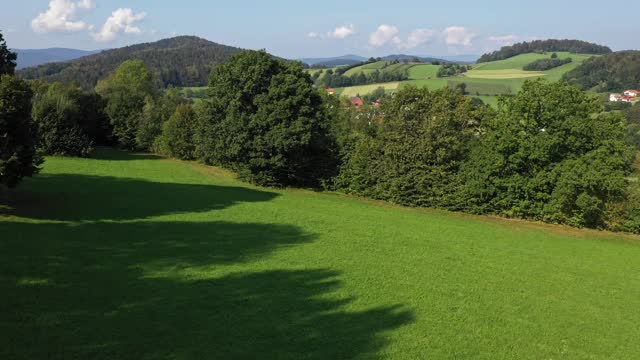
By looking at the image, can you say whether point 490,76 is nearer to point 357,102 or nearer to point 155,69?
point 357,102

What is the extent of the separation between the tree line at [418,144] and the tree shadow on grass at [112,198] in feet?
7.37

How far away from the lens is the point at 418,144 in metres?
31.1

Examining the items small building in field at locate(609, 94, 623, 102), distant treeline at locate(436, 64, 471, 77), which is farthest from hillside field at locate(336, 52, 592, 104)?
small building in field at locate(609, 94, 623, 102)

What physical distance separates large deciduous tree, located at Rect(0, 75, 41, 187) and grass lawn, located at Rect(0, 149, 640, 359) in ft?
6.03

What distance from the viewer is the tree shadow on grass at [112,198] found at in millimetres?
21266

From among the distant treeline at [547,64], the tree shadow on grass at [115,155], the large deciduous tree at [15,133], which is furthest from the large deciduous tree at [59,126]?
the distant treeline at [547,64]

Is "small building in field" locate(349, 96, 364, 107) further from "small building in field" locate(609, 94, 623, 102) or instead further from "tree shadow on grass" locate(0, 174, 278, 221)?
"small building in field" locate(609, 94, 623, 102)

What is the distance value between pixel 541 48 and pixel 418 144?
167259 mm

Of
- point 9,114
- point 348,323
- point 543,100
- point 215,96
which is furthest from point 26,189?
point 543,100

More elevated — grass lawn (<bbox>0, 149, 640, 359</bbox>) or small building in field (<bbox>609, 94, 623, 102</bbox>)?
small building in field (<bbox>609, 94, 623, 102</bbox>)

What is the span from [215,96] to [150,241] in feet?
71.5

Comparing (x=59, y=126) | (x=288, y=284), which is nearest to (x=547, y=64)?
(x=59, y=126)

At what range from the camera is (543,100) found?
29078 mm

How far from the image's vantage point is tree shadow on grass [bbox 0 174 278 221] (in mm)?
21266
